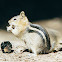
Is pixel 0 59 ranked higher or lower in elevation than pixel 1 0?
lower

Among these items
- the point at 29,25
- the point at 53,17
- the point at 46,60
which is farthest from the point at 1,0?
the point at 46,60

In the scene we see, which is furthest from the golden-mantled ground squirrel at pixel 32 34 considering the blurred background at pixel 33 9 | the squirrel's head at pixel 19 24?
the blurred background at pixel 33 9

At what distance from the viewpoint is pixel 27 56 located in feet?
11.1

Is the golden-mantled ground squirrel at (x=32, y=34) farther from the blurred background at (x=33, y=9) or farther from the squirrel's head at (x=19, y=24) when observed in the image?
the blurred background at (x=33, y=9)

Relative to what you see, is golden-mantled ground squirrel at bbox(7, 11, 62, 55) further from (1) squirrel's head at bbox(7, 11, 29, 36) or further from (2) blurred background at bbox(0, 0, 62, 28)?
(2) blurred background at bbox(0, 0, 62, 28)

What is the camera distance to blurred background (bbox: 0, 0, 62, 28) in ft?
18.7

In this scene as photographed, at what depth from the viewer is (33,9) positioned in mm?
5898

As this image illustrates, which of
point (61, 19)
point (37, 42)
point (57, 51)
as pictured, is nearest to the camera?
point (37, 42)

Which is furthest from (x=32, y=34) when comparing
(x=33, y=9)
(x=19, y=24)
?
(x=33, y=9)

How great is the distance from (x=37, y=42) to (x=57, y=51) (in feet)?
1.75

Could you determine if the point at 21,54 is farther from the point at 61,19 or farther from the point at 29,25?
the point at 61,19

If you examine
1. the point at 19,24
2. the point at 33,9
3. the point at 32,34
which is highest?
the point at 33,9

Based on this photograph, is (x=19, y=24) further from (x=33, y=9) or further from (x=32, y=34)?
(x=33, y=9)

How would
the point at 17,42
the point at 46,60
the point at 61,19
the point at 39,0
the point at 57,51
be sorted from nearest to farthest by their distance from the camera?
the point at 46,60, the point at 57,51, the point at 17,42, the point at 61,19, the point at 39,0
